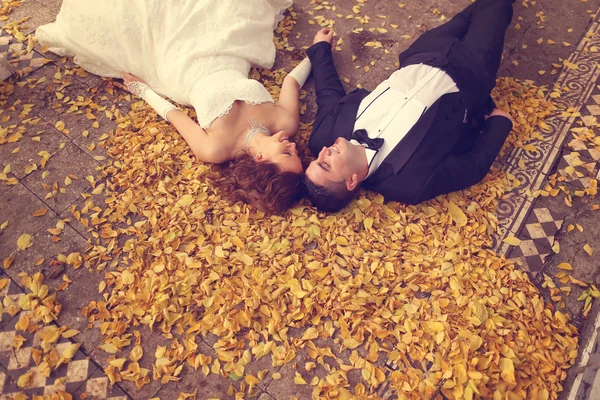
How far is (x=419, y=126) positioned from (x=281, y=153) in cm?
125

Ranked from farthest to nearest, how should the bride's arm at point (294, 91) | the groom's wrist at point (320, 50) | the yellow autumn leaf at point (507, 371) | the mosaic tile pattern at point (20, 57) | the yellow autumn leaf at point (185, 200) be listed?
the mosaic tile pattern at point (20, 57)
the groom's wrist at point (320, 50)
the bride's arm at point (294, 91)
the yellow autumn leaf at point (185, 200)
the yellow autumn leaf at point (507, 371)

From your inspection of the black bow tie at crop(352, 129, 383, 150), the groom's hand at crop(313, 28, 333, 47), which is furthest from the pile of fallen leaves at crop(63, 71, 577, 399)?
the groom's hand at crop(313, 28, 333, 47)

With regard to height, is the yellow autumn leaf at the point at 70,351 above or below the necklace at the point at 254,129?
below

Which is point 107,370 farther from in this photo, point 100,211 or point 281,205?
point 281,205

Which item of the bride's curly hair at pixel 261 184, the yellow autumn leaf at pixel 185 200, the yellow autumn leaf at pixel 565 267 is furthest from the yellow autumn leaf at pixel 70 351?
the yellow autumn leaf at pixel 565 267

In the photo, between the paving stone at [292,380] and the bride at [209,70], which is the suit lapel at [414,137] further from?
the paving stone at [292,380]

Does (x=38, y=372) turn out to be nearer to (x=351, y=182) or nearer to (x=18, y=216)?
(x=18, y=216)

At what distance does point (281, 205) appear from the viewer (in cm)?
385

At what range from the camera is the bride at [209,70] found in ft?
12.5

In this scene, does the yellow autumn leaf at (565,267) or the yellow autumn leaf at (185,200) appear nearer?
the yellow autumn leaf at (565,267)

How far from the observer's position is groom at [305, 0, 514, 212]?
12.3ft

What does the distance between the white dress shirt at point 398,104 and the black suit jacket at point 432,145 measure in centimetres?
6

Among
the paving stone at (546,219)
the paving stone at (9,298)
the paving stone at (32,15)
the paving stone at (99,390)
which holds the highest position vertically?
the paving stone at (32,15)

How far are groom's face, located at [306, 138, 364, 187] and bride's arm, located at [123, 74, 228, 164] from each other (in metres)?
0.91
